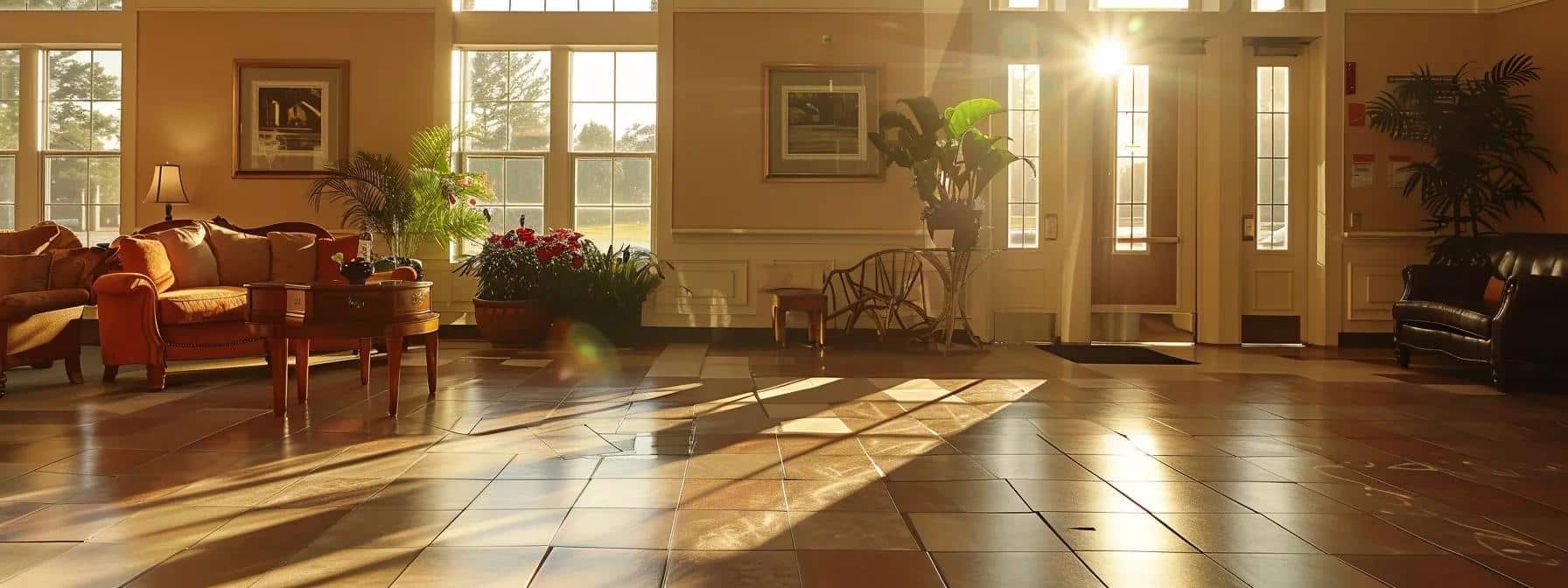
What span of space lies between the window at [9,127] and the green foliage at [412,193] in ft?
8.91

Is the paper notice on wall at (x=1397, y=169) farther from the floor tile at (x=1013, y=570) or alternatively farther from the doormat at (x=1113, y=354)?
the floor tile at (x=1013, y=570)

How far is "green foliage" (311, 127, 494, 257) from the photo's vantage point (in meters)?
7.84

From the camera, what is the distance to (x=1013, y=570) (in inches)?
88.5

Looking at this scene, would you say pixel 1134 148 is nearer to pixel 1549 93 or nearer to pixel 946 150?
pixel 946 150

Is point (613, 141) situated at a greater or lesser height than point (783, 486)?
greater


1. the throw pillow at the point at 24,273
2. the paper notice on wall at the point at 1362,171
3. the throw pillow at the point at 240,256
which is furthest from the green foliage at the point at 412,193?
the paper notice on wall at the point at 1362,171

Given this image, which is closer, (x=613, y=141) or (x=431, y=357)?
(x=431, y=357)

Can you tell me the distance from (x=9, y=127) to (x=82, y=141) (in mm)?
616

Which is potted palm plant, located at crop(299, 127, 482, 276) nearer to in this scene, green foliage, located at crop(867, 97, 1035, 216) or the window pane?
the window pane

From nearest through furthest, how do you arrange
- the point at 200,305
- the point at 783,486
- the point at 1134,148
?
the point at 783,486 → the point at 200,305 → the point at 1134,148

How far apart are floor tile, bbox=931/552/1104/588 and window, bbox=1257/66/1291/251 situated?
6.63m

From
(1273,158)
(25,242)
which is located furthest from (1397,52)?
(25,242)

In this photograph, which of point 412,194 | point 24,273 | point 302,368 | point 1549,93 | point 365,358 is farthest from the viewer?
point 412,194

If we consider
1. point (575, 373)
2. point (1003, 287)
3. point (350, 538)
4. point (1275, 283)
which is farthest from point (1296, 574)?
point (1275, 283)
